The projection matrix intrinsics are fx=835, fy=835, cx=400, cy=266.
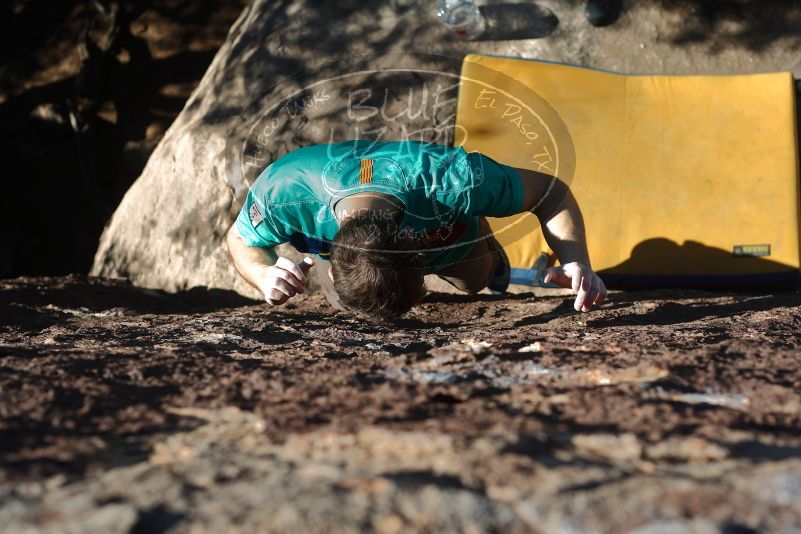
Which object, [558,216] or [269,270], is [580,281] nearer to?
[558,216]

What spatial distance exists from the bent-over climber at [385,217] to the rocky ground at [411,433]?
0.65 feet

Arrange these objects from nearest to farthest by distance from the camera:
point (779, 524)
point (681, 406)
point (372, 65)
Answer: point (779, 524) → point (681, 406) → point (372, 65)

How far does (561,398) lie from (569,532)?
0.56 meters

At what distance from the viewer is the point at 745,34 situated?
15.1 feet

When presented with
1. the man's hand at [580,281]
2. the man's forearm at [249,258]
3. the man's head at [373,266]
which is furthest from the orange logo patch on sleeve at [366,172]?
the man's hand at [580,281]

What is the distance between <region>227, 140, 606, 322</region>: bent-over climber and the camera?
2586mm

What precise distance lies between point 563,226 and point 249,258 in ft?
3.83

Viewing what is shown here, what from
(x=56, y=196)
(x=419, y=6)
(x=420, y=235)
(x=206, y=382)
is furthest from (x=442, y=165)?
(x=56, y=196)

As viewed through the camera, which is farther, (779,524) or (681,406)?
(681,406)

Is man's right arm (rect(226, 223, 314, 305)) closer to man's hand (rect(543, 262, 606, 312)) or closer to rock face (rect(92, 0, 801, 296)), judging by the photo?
man's hand (rect(543, 262, 606, 312))

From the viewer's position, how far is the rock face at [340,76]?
4.31 meters

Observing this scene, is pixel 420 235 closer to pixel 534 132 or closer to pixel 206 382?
pixel 206 382

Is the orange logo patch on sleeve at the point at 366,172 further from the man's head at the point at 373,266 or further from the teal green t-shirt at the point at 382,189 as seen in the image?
the man's head at the point at 373,266

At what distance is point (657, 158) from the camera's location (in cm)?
418
